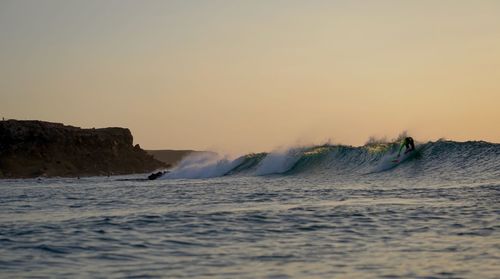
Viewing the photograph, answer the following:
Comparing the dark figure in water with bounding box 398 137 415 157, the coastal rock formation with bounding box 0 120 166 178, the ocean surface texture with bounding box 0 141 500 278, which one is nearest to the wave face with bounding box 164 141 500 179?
the dark figure in water with bounding box 398 137 415 157

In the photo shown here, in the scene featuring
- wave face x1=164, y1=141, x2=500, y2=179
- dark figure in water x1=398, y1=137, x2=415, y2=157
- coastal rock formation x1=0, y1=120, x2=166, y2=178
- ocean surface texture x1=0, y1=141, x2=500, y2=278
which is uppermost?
coastal rock formation x1=0, y1=120, x2=166, y2=178

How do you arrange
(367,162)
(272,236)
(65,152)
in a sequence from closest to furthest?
(272,236) < (367,162) < (65,152)

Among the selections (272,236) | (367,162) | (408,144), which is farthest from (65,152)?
(272,236)

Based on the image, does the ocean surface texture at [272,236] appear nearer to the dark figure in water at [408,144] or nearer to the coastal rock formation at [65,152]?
the dark figure in water at [408,144]

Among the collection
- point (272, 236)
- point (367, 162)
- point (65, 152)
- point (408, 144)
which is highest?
point (65, 152)

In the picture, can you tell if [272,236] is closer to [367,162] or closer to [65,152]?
[367,162]

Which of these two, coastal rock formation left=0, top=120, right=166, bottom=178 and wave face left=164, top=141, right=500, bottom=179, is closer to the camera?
wave face left=164, top=141, right=500, bottom=179

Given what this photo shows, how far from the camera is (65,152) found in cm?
14925

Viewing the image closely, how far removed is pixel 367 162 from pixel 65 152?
118596 mm

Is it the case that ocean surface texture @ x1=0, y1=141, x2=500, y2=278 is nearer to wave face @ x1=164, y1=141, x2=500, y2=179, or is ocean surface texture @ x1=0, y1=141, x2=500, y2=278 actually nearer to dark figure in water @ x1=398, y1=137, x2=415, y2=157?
wave face @ x1=164, y1=141, x2=500, y2=179

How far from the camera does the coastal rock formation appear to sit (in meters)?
137

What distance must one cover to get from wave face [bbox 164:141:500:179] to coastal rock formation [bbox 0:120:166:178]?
272 feet

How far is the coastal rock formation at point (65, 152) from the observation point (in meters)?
137

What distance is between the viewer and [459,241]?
10961 millimetres
